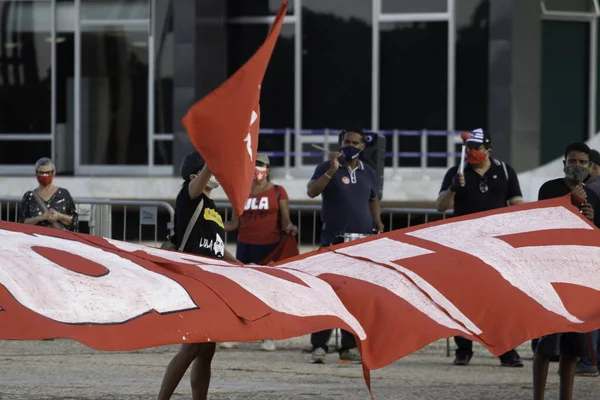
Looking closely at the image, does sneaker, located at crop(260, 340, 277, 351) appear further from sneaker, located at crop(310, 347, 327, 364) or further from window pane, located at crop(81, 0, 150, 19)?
window pane, located at crop(81, 0, 150, 19)

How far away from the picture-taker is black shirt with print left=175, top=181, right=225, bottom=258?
8367mm

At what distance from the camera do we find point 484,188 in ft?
Answer: 37.2

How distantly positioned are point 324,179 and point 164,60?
526 inches

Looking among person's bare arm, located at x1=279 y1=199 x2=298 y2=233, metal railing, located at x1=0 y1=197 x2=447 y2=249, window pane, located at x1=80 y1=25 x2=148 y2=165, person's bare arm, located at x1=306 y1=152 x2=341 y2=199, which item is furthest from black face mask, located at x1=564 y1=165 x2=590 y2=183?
window pane, located at x1=80 y1=25 x2=148 y2=165

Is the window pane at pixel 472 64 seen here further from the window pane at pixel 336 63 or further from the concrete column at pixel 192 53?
the concrete column at pixel 192 53

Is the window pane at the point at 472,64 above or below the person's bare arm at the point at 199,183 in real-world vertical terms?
above

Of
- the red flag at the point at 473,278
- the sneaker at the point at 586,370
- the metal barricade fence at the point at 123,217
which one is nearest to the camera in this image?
the red flag at the point at 473,278

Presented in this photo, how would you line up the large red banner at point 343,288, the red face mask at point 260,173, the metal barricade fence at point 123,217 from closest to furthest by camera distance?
the large red banner at point 343,288, the red face mask at point 260,173, the metal barricade fence at point 123,217

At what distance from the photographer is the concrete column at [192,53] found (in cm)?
2370

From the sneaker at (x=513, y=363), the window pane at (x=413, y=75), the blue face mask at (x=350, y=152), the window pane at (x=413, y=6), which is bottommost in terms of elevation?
the sneaker at (x=513, y=363)

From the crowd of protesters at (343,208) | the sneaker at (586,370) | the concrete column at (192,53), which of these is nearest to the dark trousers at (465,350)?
the crowd of protesters at (343,208)

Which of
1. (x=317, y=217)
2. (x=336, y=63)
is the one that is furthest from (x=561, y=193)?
(x=336, y=63)

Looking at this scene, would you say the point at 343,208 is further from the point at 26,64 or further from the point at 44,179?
the point at 26,64

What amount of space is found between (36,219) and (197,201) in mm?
4716
